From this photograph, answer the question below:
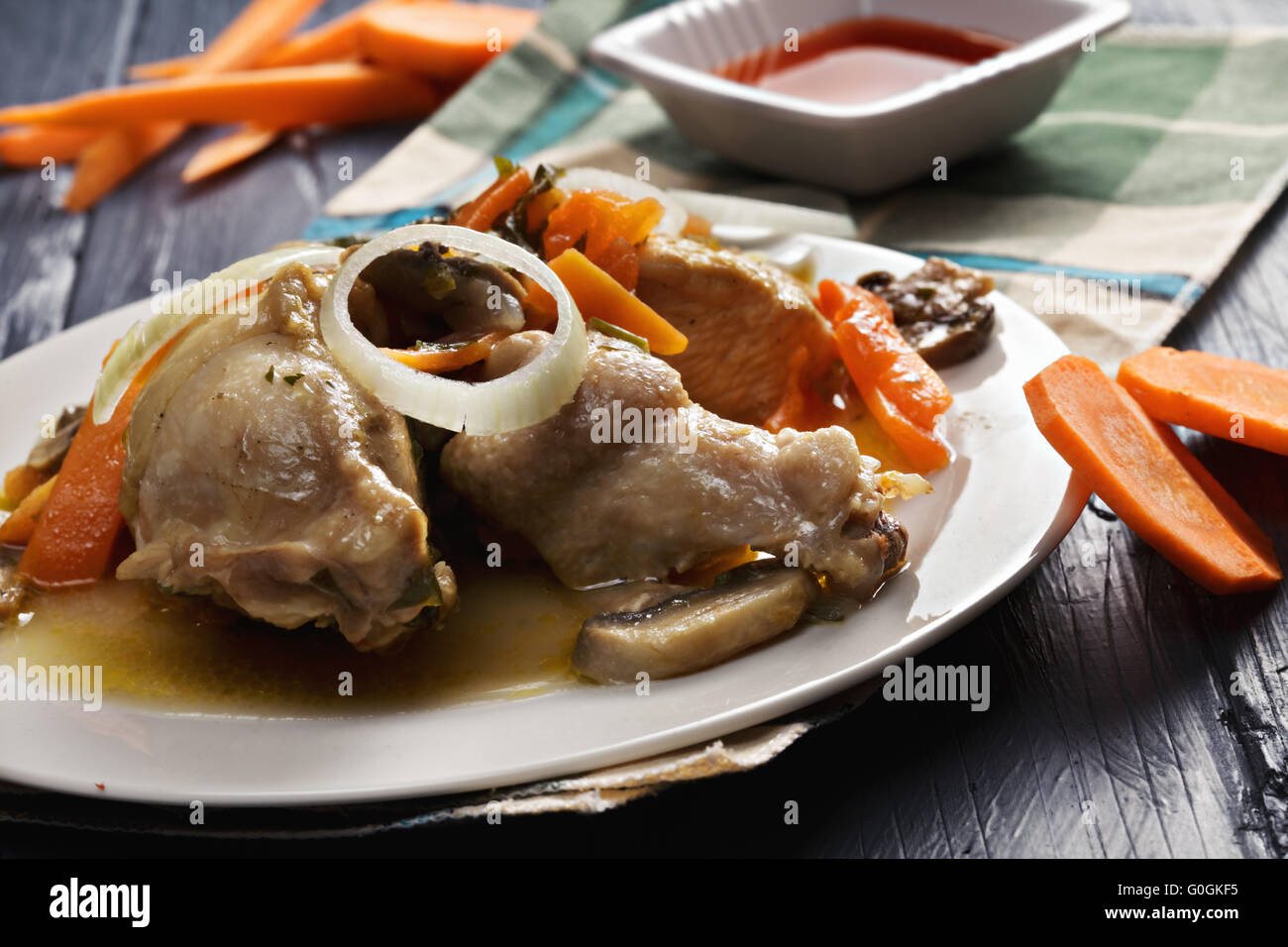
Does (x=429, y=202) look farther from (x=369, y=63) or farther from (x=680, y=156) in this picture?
(x=369, y=63)

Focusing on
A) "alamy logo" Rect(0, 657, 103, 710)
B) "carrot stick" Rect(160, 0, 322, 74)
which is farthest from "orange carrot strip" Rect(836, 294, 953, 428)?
"carrot stick" Rect(160, 0, 322, 74)

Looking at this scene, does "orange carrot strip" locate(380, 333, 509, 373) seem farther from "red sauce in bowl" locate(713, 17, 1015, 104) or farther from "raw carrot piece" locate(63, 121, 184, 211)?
"raw carrot piece" locate(63, 121, 184, 211)

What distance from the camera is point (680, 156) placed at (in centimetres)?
575

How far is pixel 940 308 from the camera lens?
3598 millimetres

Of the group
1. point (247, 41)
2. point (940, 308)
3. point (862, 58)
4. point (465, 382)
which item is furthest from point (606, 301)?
point (247, 41)

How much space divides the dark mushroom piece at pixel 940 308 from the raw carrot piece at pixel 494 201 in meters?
1.12

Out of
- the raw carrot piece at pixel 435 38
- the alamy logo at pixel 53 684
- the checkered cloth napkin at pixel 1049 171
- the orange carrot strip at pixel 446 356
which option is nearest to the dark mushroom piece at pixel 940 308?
the checkered cloth napkin at pixel 1049 171

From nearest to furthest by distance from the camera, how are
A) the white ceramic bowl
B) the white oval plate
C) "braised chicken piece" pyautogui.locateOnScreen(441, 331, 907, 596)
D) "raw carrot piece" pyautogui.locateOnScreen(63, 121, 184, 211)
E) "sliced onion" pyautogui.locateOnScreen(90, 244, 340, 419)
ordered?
the white oval plate < "braised chicken piece" pyautogui.locateOnScreen(441, 331, 907, 596) < "sliced onion" pyautogui.locateOnScreen(90, 244, 340, 419) < the white ceramic bowl < "raw carrot piece" pyautogui.locateOnScreen(63, 121, 184, 211)

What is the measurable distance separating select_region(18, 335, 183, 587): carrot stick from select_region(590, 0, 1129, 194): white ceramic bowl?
9.24 feet

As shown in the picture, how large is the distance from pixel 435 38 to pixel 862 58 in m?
2.22

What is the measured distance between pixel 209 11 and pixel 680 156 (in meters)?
3.59

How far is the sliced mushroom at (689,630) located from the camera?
251 centimetres

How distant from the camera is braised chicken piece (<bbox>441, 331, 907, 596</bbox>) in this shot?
2.68m
